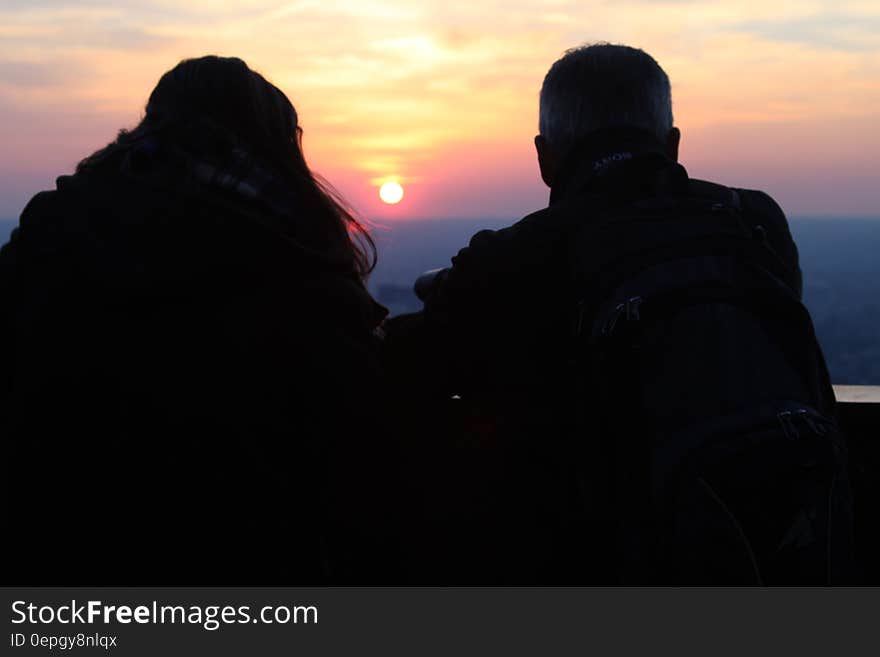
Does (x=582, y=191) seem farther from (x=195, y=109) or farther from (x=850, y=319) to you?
(x=850, y=319)

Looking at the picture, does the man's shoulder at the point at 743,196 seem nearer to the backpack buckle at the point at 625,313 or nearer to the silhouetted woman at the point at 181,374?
the backpack buckle at the point at 625,313

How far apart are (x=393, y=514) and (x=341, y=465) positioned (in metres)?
0.19

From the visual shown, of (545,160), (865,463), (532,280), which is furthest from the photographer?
(865,463)

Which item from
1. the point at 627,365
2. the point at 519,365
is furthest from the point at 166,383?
the point at 627,365

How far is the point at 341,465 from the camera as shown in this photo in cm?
209

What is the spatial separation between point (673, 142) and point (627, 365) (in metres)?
0.76

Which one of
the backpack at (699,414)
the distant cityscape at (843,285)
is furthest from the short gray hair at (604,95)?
the distant cityscape at (843,285)

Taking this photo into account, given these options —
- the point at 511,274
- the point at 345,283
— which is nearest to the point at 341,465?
the point at 345,283

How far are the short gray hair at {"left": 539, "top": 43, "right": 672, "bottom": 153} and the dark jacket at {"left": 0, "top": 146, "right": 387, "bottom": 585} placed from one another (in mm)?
717

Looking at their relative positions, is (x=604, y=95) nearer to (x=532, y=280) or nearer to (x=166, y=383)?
(x=532, y=280)

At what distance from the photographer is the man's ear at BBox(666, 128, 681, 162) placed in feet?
7.92

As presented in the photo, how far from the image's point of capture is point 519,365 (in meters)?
2.18

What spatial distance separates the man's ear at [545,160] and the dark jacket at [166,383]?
0.67 m

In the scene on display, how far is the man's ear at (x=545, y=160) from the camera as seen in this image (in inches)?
94.7
